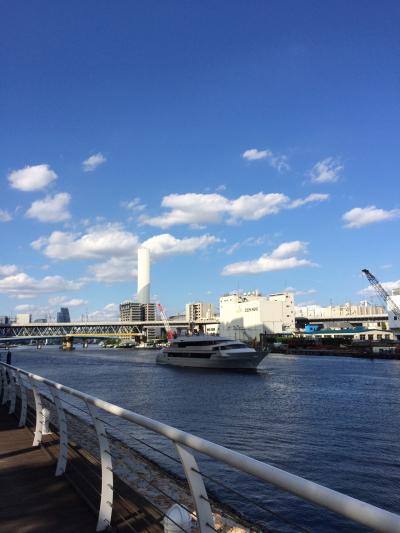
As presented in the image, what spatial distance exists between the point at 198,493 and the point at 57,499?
3.15 metres

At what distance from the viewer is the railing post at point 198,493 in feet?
10.8

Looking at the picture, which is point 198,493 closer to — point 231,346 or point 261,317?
point 231,346

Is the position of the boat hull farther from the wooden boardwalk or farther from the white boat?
the wooden boardwalk

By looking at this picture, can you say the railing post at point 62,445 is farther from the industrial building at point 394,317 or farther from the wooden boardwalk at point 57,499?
the industrial building at point 394,317

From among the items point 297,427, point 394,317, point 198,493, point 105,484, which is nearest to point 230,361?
point 297,427

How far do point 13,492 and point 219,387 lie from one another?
139 ft

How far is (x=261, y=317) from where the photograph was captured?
17962cm

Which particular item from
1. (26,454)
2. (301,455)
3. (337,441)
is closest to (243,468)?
(26,454)

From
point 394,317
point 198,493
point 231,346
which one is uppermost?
point 198,493

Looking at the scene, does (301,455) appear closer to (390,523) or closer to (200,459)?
(200,459)

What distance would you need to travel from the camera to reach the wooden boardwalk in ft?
15.7

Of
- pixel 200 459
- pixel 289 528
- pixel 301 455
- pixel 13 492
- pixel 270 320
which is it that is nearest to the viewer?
pixel 13 492

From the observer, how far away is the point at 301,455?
1800 cm

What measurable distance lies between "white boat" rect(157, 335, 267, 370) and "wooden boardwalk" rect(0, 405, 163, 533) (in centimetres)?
6263
